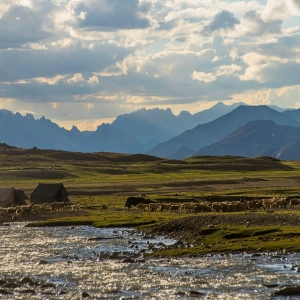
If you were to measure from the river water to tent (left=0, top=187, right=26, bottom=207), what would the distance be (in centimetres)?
3612

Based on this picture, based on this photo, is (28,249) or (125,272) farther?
(28,249)

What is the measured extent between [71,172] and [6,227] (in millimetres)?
115060

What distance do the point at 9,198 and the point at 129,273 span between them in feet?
166

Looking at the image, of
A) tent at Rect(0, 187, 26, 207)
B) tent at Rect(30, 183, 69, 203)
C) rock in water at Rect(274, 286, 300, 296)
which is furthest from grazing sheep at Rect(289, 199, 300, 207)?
rock in water at Rect(274, 286, 300, 296)

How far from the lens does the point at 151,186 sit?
124 meters

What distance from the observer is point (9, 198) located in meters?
80.1

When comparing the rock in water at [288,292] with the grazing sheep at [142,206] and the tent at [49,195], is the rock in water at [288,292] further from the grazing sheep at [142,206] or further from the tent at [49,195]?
the tent at [49,195]

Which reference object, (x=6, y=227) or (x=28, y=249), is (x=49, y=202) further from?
(x=28, y=249)

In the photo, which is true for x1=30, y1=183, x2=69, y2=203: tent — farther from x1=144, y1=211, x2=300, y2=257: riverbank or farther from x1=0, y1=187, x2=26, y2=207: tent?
x1=144, y1=211, x2=300, y2=257: riverbank

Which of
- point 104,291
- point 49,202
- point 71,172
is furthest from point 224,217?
point 71,172

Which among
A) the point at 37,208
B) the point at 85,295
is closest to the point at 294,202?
the point at 37,208

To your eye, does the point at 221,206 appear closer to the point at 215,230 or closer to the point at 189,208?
the point at 189,208

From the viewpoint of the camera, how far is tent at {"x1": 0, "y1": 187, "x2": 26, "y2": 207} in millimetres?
79438

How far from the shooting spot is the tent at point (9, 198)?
7944 cm
